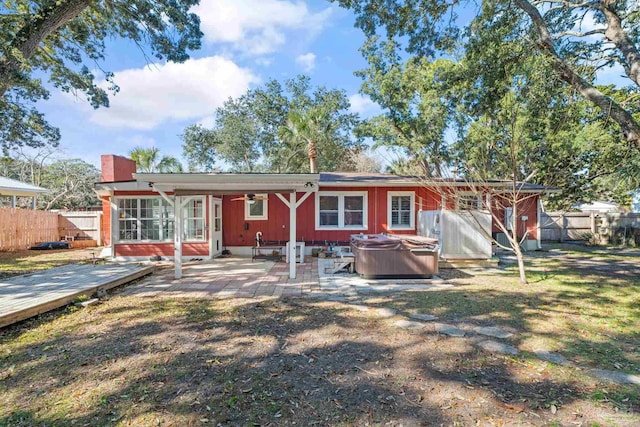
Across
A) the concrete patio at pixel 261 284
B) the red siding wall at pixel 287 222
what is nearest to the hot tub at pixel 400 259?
the concrete patio at pixel 261 284

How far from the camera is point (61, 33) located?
8.46m

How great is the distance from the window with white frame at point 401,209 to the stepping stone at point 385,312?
6148 millimetres

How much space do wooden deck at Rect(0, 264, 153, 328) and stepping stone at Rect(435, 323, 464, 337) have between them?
5703mm

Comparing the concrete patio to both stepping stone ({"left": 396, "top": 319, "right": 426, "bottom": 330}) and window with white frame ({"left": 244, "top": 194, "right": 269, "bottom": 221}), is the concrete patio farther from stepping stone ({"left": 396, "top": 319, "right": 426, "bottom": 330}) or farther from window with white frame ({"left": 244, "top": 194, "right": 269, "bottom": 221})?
window with white frame ({"left": 244, "top": 194, "right": 269, "bottom": 221})

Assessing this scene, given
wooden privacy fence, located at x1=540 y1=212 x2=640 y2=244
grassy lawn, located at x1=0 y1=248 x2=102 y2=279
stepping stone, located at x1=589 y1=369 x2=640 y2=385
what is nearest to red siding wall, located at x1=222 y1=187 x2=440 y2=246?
grassy lawn, located at x1=0 y1=248 x2=102 y2=279

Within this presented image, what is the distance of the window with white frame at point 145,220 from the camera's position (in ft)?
32.5

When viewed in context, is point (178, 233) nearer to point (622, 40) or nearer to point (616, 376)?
point (616, 376)

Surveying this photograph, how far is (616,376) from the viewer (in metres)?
2.89

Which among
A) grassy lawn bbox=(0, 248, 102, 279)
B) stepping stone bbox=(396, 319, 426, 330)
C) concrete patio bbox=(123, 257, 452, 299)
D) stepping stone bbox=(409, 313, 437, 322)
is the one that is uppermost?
grassy lawn bbox=(0, 248, 102, 279)

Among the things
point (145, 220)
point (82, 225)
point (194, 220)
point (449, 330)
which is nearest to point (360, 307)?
point (449, 330)

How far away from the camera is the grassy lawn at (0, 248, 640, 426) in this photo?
2.37 meters

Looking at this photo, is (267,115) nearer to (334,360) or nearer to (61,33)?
(61,33)

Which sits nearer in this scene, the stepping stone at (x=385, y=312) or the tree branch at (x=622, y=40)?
the stepping stone at (x=385, y=312)

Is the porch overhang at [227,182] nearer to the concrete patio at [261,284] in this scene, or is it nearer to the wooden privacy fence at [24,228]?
the concrete patio at [261,284]
